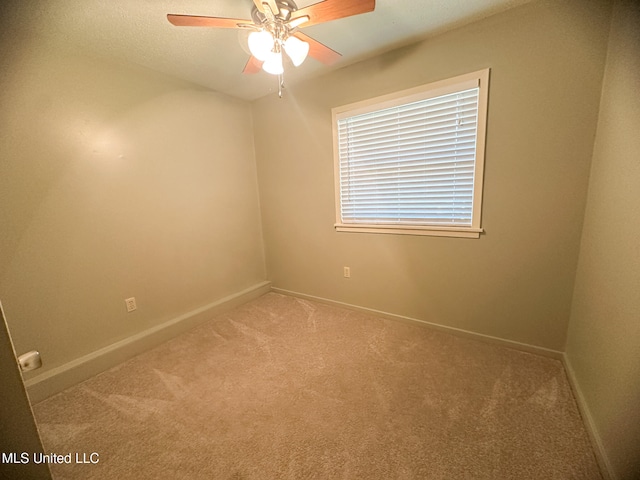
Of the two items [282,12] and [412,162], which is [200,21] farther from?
[412,162]

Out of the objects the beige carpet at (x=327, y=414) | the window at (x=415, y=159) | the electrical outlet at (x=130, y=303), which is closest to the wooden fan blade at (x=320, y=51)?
the window at (x=415, y=159)

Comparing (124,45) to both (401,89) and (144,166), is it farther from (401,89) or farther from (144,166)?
(401,89)

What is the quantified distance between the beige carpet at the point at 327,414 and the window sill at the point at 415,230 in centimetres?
88

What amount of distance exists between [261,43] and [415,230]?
67.8 inches

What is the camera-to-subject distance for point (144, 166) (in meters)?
2.11

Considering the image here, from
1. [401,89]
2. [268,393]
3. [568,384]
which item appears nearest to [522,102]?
[401,89]

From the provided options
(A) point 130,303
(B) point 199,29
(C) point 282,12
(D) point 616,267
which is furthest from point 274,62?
(A) point 130,303

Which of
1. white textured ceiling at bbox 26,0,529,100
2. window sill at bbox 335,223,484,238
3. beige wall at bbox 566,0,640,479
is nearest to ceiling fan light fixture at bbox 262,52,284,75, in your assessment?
white textured ceiling at bbox 26,0,529,100

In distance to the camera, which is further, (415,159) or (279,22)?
(415,159)

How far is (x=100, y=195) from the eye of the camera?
1879 millimetres

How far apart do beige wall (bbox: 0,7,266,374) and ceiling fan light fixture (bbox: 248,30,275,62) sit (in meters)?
1.34

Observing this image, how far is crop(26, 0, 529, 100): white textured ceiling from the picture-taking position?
4.86ft

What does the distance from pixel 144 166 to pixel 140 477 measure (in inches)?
81.7

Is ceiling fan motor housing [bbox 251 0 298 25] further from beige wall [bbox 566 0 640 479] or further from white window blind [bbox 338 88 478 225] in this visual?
beige wall [bbox 566 0 640 479]
